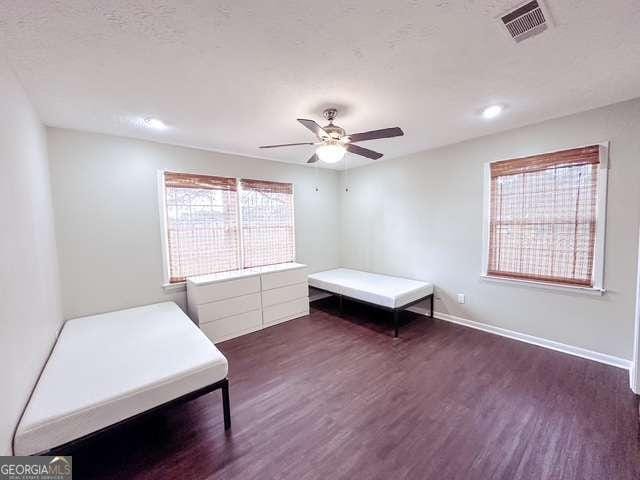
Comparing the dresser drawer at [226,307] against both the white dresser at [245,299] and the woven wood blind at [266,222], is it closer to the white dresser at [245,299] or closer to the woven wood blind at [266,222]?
the white dresser at [245,299]

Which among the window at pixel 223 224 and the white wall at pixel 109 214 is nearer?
the white wall at pixel 109 214

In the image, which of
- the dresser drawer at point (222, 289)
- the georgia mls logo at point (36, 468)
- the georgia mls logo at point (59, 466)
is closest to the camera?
the georgia mls logo at point (36, 468)

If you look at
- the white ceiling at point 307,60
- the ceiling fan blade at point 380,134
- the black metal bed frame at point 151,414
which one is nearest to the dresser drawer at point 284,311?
the black metal bed frame at point 151,414

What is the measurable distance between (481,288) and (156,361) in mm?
3710

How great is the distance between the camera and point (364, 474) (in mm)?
1580

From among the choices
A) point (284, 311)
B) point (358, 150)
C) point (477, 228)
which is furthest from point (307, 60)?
point (284, 311)

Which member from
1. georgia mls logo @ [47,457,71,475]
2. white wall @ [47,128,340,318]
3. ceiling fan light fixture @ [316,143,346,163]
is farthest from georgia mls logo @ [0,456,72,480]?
ceiling fan light fixture @ [316,143,346,163]

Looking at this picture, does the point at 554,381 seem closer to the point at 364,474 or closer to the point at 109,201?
the point at 364,474

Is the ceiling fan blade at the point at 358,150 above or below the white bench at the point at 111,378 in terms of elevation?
above

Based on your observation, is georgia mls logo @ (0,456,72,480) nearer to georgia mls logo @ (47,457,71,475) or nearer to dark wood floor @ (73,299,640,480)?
georgia mls logo @ (47,457,71,475)

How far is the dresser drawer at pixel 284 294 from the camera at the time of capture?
3834 mm

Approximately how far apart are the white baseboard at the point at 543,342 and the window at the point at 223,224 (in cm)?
277

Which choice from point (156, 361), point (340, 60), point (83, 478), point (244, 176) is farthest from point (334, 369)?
point (244, 176)

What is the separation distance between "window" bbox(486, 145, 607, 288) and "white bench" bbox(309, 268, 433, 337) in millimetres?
949
